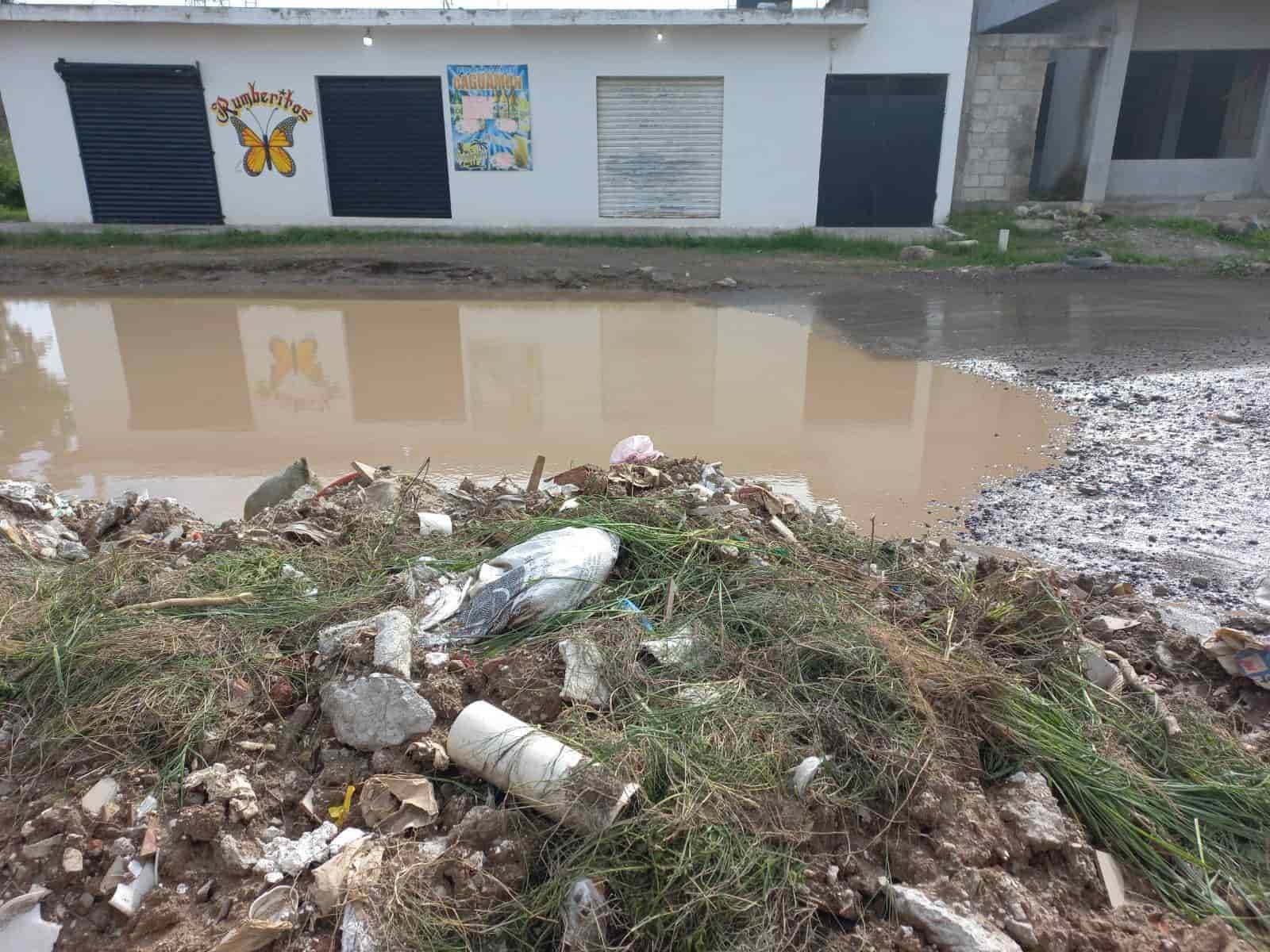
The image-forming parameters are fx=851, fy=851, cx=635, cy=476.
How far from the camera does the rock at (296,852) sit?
242 cm

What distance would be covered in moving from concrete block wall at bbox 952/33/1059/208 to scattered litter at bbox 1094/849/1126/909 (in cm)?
1635

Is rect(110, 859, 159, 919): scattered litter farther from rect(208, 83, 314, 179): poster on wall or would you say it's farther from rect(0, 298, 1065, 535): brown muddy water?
rect(208, 83, 314, 179): poster on wall

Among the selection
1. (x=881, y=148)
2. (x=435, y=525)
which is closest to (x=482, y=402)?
(x=435, y=525)

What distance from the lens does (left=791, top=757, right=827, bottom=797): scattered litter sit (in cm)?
260

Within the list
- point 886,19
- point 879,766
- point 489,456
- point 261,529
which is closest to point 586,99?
point 886,19

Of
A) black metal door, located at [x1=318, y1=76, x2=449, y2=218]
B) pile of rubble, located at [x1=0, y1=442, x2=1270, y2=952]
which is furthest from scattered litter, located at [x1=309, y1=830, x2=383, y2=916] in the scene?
black metal door, located at [x1=318, y1=76, x2=449, y2=218]

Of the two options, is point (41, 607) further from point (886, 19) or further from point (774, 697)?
point (886, 19)

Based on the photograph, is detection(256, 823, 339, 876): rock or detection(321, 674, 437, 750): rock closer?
detection(256, 823, 339, 876): rock

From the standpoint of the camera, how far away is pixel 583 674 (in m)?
2.97

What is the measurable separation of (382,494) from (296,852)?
2.76 meters

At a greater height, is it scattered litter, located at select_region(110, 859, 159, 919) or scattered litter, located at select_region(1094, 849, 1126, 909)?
scattered litter, located at select_region(110, 859, 159, 919)

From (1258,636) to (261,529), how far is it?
486cm

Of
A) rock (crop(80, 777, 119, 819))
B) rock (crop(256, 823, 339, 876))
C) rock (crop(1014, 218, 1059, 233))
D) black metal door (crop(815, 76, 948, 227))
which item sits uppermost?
black metal door (crop(815, 76, 948, 227))

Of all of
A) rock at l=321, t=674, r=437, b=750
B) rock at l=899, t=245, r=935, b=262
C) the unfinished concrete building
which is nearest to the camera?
rock at l=321, t=674, r=437, b=750
